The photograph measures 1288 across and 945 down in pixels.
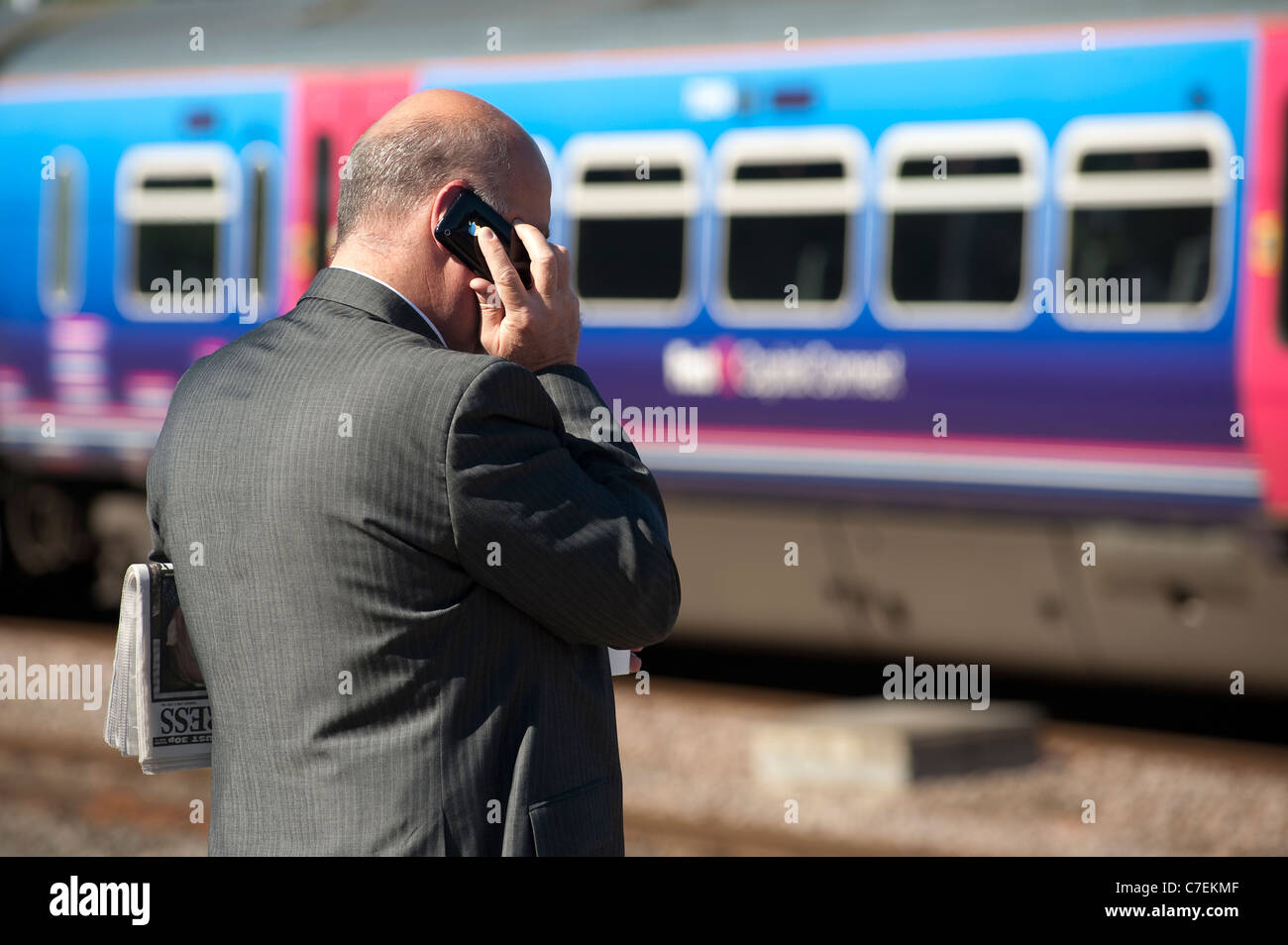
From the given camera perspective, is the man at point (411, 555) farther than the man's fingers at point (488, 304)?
No

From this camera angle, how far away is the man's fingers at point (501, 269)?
1.85 m

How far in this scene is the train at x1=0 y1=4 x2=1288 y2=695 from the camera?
700cm

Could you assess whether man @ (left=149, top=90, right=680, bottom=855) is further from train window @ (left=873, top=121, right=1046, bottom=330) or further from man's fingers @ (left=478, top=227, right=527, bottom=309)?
train window @ (left=873, top=121, right=1046, bottom=330)

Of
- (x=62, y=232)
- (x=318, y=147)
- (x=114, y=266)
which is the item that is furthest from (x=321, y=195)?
(x=62, y=232)

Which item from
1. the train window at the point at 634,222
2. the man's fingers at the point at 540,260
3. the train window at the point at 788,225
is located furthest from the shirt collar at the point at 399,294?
the train window at the point at 634,222

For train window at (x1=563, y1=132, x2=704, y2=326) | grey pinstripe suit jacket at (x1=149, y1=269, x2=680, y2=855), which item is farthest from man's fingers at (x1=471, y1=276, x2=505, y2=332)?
train window at (x1=563, y1=132, x2=704, y2=326)

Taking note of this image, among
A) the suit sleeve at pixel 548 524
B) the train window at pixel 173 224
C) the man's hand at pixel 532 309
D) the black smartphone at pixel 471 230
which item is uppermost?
the train window at pixel 173 224

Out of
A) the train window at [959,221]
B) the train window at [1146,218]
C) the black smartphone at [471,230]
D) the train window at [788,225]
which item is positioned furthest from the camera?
the train window at [788,225]

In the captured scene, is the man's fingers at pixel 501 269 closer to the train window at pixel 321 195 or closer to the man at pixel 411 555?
the man at pixel 411 555

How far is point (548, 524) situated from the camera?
1.77 m

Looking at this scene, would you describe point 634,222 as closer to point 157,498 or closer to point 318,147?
point 318,147

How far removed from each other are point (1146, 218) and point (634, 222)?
2599mm

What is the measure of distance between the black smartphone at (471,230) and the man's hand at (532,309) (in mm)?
23
